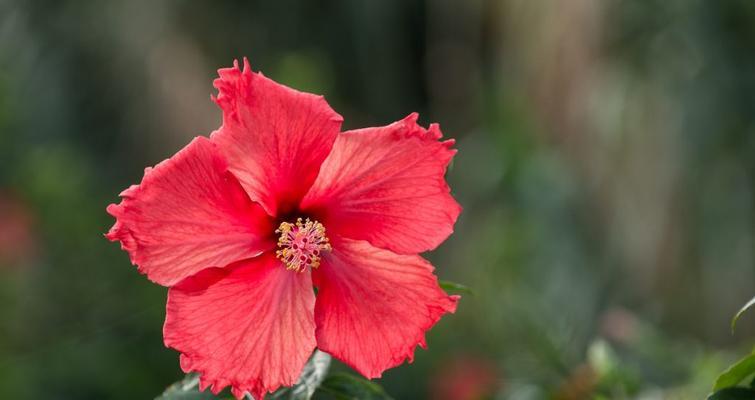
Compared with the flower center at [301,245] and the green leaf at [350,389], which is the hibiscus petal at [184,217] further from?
the green leaf at [350,389]

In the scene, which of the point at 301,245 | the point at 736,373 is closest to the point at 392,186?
the point at 301,245

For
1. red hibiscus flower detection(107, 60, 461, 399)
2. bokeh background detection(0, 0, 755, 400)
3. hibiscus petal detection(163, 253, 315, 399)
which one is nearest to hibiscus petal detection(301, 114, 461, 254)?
red hibiscus flower detection(107, 60, 461, 399)

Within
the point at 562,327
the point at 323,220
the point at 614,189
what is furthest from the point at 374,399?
the point at 614,189

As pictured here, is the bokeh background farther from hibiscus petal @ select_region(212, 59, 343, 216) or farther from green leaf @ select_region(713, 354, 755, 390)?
hibiscus petal @ select_region(212, 59, 343, 216)

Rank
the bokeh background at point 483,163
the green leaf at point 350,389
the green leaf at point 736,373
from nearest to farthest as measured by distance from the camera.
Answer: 1. the green leaf at point 736,373
2. the green leaf at point 350,389
3. the bokeh background at point 483,163

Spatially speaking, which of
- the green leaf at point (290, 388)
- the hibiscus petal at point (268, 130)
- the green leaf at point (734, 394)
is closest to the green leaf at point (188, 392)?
the green leaf at point (290, 388)

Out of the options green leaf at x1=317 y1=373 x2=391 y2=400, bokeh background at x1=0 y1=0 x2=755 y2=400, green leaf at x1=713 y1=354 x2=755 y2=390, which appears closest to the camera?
green leaf at x1=713 y1=354 x2=755 y2=390
